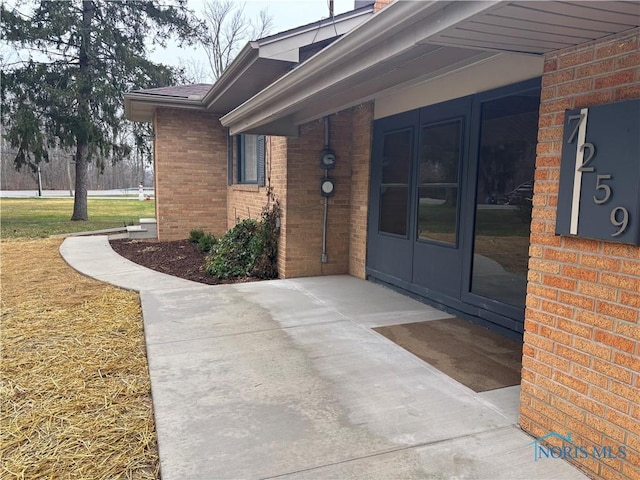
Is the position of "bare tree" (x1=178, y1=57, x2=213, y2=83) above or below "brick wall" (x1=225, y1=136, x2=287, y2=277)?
above

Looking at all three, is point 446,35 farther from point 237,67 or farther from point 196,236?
point 196,236

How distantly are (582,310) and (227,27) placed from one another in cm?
3039

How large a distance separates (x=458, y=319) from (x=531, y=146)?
1903 millimetres

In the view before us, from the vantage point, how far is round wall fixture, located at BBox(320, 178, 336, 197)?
22.2ft

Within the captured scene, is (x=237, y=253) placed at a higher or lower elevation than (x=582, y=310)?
lower

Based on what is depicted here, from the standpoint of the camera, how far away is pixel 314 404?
9.91ft

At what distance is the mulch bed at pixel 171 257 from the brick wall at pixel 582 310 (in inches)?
200

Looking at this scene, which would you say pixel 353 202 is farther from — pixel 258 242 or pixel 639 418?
pixel 639 418

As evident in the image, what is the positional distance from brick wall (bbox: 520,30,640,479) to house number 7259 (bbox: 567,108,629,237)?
86mm

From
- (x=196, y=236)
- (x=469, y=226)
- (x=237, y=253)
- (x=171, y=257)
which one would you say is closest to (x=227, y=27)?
(x=196, y=236)

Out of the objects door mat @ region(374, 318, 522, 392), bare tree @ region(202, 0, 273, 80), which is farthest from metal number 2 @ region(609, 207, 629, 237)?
bare tree @ region(202, 0, 273, 80)

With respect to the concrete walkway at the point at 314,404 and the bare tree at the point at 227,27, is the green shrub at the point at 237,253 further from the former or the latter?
the bare tree at the point at 227,27

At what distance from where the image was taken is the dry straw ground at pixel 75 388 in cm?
248

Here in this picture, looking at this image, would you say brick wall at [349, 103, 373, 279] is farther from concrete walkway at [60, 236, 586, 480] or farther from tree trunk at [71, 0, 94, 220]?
tree trunk at [71, 0, 94, 220]
